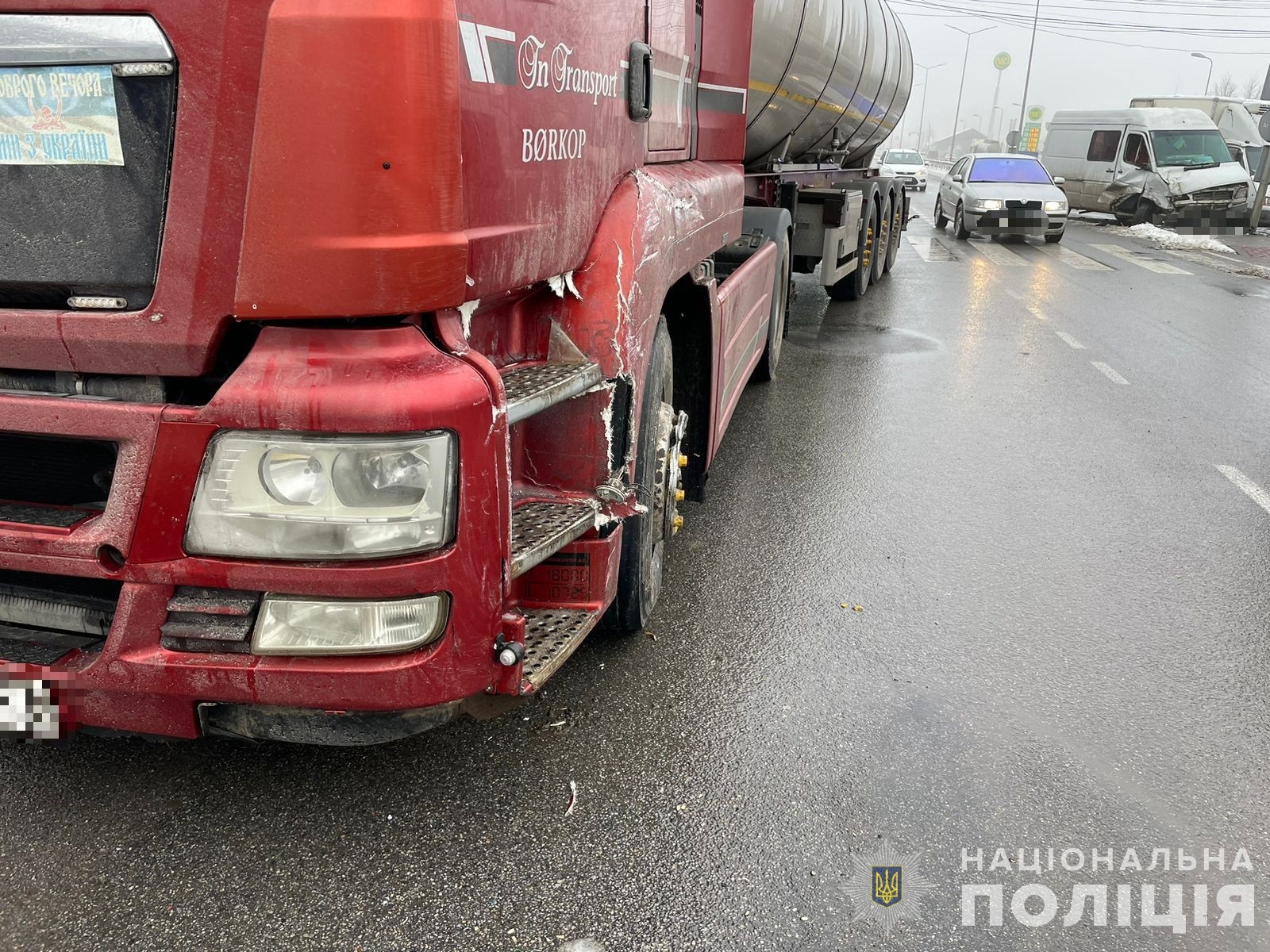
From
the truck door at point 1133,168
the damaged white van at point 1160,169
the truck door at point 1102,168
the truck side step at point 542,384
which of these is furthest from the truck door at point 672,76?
the truck door at point 1102,168

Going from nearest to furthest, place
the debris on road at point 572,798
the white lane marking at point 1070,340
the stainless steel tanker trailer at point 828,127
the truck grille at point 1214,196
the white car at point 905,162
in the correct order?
the debris on road at point 572,798 < the stainless steel tanker trailer at point 828,127 < the white lane marking at point 1070,340 < the truck grille at point 1214,196 < the white car at point 905,162

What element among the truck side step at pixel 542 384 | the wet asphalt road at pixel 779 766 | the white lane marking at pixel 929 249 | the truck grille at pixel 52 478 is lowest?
the white lane marking at pixel 929 249

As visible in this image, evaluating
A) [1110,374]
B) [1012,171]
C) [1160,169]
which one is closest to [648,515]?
[1110,374]

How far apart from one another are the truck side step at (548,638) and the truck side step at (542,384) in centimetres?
55

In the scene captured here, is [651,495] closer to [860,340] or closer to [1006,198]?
[860,340]

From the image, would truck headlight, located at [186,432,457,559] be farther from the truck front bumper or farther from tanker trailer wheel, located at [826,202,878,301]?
tanker trailer wheel, located at [826,202,878,301]

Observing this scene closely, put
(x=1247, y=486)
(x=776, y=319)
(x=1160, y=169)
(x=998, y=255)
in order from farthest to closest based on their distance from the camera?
1. (x=1160, y=169)
2. (x=998, y=255)
3. (x=776, y=319)
4. (x=1247, y=486)

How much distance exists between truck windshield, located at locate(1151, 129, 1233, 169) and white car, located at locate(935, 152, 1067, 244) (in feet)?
13.6

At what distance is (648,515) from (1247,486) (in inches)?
164

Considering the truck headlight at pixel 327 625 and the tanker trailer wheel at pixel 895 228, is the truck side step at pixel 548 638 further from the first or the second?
the tanker trailer wheel at pixel 895 228

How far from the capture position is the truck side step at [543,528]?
231 centimetres

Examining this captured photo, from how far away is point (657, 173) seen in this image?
342 centimetres

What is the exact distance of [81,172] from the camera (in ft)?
6.38

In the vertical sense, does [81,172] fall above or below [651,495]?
above
